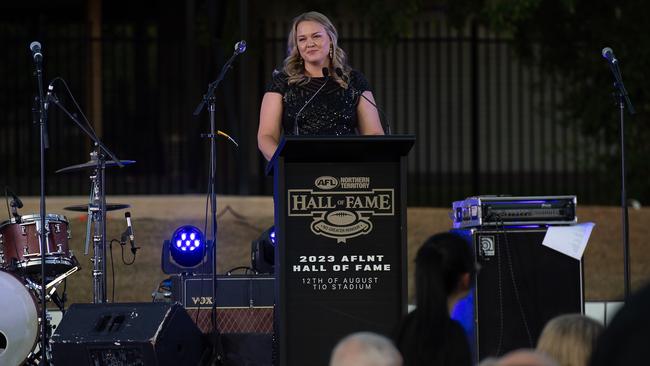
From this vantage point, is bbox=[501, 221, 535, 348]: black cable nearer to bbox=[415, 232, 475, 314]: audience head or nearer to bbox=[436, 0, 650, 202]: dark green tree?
bbox=[415, 232, 475, 314]: audience head

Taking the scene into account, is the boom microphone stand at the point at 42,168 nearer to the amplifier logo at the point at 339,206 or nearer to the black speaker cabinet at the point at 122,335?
the black speaker cabinet at the point at 122,335

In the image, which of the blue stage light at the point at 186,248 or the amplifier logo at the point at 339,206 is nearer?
the amplifier logo at the point at 339,206

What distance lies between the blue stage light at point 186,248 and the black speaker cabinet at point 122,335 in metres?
1.98

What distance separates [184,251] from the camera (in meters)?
9.48

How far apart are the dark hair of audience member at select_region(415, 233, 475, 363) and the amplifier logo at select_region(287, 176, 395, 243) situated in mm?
1596

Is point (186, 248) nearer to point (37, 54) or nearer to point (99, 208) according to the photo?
point (99, 208)

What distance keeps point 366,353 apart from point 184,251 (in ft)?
20.4

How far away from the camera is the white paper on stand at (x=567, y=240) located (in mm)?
7914

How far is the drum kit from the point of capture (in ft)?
27.2

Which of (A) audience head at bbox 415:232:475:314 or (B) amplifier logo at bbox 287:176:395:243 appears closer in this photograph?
(A) audience head at bbox 415:232:475:314

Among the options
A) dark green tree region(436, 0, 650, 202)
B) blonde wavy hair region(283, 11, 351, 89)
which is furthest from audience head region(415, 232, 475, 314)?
dark green tree region(436, 0, 650, 202)

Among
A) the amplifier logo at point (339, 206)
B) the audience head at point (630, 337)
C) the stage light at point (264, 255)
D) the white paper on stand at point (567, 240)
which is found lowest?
the stage light at point (264, 255)

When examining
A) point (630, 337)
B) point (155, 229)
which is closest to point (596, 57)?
point (155, 229)

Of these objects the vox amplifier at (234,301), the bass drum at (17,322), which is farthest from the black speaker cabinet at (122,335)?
the vox amplifier at (234,301)
